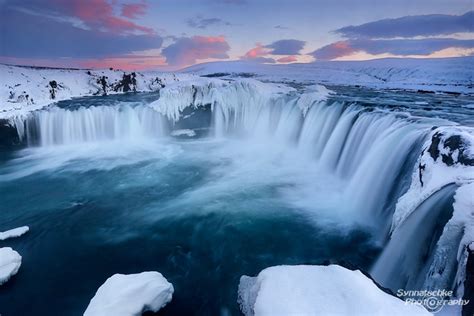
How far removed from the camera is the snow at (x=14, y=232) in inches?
292

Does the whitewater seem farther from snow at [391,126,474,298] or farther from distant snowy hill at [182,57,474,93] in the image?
distant snowy hill at [182,57,474,93]

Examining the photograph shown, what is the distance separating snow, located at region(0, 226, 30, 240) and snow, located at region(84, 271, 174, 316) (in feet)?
14.4

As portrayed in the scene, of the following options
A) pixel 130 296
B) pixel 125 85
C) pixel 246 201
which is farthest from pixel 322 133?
pixel 125 85

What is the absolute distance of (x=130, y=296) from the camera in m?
4.50

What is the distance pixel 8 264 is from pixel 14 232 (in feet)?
6.11

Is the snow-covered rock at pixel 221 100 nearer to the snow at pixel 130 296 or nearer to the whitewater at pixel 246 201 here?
the whitewater at pixel 246 201

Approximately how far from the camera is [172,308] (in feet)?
17.5

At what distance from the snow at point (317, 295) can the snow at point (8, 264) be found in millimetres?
5229

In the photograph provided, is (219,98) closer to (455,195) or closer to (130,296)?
(130,296)

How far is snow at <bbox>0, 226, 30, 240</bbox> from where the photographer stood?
742 cm

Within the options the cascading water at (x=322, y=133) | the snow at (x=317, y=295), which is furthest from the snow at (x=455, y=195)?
the snow at (x=317, y=295)

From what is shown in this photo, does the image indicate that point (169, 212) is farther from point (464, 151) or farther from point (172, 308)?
point (464, 151)

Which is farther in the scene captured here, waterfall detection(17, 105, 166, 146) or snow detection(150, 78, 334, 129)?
snow detection(150, 78, 334, 129)

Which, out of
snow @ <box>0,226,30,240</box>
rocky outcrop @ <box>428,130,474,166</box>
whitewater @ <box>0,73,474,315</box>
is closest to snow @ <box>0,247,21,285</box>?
whitewater @ <box>0,73,474,315</box>
